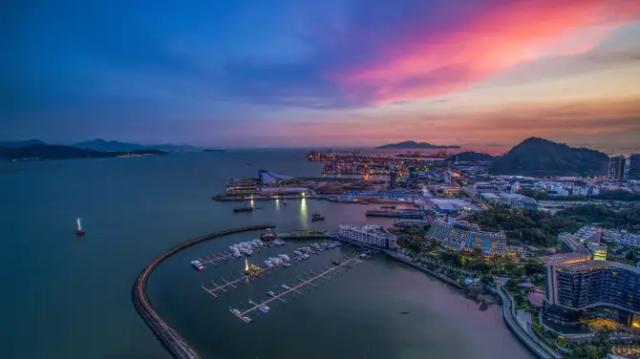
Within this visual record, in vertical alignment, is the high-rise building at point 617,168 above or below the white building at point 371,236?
above

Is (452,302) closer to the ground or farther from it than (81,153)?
closer to the ground

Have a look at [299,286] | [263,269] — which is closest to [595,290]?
[299,286]

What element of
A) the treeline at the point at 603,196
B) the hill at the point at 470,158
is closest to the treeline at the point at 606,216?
the treeline at the point at 603,196

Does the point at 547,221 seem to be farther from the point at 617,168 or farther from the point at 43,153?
the point at 43,153

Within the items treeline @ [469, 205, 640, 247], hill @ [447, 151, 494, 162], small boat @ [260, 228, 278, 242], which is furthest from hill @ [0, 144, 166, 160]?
treeline @ [469, 205, 640, 247]

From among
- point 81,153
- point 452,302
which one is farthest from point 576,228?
point 81,153

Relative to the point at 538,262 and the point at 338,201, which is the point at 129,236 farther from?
the point at 538,262

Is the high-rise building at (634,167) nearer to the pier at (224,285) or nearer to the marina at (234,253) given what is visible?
the marina at (234,253)

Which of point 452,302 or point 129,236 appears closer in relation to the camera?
point 452,302
